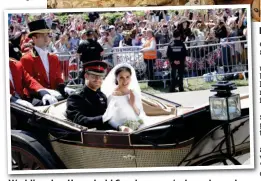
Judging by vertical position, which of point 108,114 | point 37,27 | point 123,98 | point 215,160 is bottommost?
point 215,160

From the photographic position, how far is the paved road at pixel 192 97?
5750 millimetres

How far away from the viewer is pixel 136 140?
5719 mm

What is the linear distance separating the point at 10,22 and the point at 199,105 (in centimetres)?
161

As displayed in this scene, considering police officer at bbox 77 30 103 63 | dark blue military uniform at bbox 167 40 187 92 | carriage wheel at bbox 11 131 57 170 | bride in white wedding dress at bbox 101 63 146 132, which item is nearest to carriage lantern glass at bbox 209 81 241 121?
dark blue military uniform at bbox 167 40 187 92

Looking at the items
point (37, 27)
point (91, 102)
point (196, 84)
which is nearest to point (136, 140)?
point (91, 102)

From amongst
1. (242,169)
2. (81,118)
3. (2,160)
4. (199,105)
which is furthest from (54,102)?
(242,169)

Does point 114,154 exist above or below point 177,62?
below

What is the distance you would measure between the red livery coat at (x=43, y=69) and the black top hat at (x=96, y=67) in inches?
8.7

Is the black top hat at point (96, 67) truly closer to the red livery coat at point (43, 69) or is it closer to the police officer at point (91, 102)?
the police officer at point (91, 102)

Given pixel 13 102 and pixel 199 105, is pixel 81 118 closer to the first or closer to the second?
pixel 13 102

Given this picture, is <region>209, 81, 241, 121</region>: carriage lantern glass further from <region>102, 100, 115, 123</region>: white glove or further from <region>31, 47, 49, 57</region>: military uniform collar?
<region>31, 47, 49, 57</region>: military uniform collar

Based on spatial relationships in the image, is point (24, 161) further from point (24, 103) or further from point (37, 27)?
point (37, 27)

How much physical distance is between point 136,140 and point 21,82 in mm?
1007

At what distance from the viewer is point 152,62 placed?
226 inches
